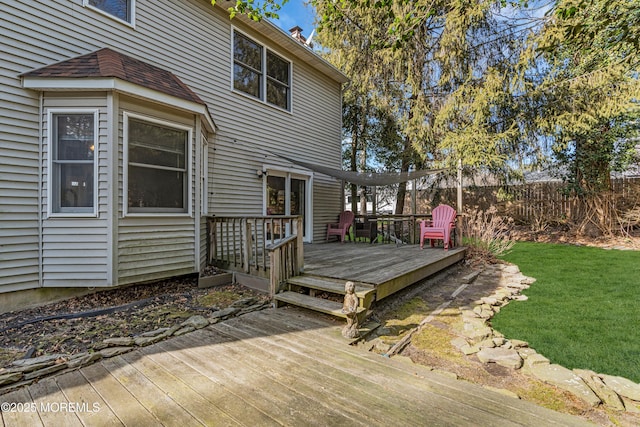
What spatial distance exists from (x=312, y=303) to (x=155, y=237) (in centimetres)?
264

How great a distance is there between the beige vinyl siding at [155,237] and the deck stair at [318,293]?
6.14 ft

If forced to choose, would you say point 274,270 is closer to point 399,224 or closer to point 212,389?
point 212,389

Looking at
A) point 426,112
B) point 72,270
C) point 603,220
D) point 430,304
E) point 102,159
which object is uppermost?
point 426,112

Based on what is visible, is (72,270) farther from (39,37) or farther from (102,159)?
(39,37)

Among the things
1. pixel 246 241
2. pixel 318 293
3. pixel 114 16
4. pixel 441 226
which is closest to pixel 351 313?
pixel 318 293

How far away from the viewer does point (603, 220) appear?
1000 cm

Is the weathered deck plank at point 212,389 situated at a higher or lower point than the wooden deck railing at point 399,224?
lower

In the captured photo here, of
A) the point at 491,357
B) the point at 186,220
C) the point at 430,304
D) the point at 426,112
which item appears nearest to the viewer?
the point at 491,357

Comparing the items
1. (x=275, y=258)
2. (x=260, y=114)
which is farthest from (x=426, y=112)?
(x=275, y=258)

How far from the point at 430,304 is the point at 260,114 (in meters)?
5.66

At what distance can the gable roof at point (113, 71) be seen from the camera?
3.99 m

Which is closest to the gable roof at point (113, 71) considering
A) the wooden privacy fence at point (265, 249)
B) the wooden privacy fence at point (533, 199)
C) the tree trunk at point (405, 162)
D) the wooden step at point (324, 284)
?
the wooden privacy fence at point (265, 249)

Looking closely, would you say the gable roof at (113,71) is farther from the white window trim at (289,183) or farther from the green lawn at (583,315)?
the green lawn at (583,315)

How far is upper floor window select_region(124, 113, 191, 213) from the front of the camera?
4.38m
